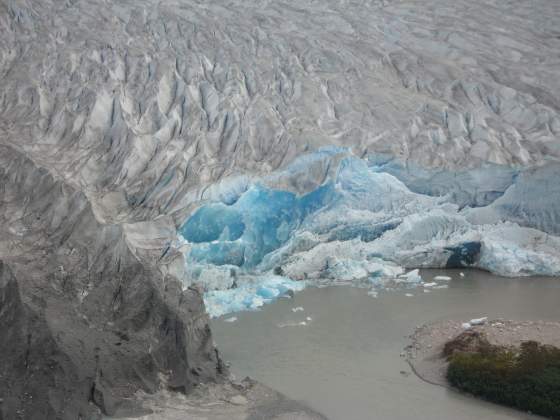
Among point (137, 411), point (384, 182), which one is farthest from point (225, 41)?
point (137, 411)

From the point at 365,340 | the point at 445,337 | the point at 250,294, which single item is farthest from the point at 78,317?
the point at 445,337

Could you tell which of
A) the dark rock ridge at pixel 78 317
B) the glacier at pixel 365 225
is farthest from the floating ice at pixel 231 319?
the glacier at pixel 365 225

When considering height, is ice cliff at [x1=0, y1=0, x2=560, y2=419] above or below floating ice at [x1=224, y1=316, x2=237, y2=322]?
above

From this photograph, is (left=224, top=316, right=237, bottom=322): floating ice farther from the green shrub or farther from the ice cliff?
the green shrub

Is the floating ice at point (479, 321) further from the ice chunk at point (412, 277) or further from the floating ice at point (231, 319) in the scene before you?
the floating ice at point (231, 319)

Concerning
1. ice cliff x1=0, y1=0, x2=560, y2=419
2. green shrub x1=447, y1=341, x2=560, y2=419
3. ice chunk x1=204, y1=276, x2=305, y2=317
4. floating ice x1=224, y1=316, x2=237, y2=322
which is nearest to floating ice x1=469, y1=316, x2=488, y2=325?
green shrub x1=447, y1=341, x2=560, y2=419

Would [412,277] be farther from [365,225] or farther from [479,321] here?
[479,321]
